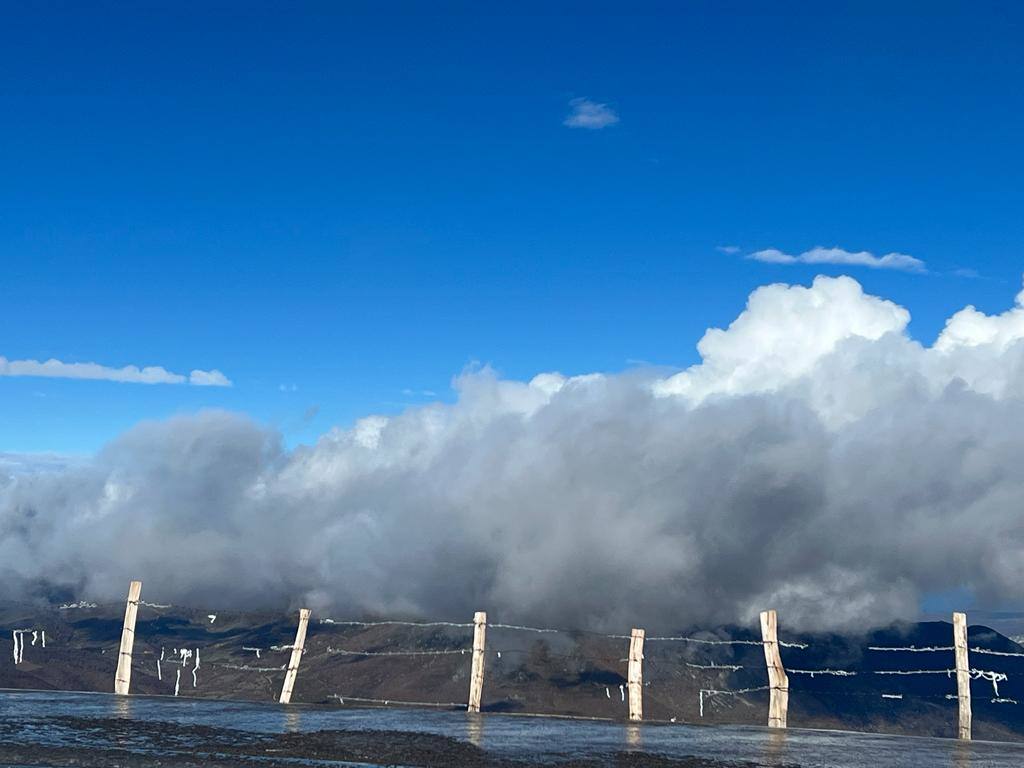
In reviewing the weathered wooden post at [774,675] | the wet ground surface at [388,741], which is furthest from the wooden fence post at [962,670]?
the weathered wooden post at [774,675]

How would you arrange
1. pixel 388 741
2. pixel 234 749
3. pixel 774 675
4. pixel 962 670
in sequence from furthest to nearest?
1. pixel 774 675
2. pixel 962 670
3. pixel 388 741
4. pixel 234 749

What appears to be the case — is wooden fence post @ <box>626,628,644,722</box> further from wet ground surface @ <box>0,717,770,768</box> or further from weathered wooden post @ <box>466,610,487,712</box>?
wet ground surface @ <box>0,717,770,768</box>

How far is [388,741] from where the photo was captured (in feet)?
57.2

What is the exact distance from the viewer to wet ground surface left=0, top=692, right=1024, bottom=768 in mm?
14898

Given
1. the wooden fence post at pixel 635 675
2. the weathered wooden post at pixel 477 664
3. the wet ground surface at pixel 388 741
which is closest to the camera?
the wet ground surface at pixel 388 741

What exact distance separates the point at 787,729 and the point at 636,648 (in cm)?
489

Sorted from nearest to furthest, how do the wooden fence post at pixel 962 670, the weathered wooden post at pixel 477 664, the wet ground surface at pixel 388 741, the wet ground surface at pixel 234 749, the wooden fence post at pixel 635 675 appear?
the wet ground surface at pixel 234 749 < the wet ground surface at pixel 388 741 < the wooden fence post at pixel 962 670 < the wooden fence post at pixel 635 675 < the weathered wooden post at pixel 477 664

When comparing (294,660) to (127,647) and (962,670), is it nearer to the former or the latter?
(127,647)

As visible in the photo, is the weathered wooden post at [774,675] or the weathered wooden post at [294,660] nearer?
the weathered wooden post at [774,675]

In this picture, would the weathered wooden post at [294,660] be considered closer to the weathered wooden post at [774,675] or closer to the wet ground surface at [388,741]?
the wet ground surface at [388,741]

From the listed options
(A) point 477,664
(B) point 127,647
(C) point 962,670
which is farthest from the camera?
(B) point 127,647

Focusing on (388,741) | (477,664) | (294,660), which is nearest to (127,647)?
(294,660)

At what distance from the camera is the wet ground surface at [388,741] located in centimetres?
1490

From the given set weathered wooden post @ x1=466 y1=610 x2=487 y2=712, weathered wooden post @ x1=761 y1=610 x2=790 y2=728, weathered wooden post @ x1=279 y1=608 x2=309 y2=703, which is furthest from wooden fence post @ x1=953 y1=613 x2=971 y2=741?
weathered wooden post @ x1=279 y1=608 x2=309 y2=703
